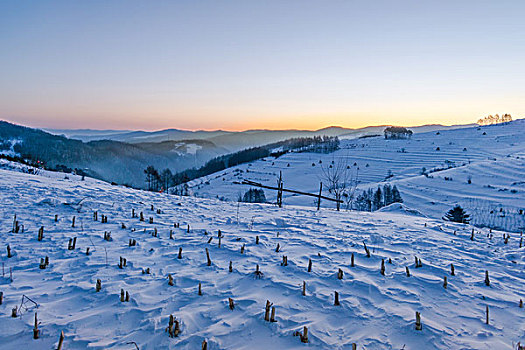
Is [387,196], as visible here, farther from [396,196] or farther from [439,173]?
[439,173]

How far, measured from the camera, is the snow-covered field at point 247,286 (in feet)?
9.16

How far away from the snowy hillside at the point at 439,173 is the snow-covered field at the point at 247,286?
5.24 m

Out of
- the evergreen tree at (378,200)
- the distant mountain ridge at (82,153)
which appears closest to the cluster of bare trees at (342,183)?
the evergreen tree at (378,200)

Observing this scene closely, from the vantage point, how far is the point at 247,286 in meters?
3.90

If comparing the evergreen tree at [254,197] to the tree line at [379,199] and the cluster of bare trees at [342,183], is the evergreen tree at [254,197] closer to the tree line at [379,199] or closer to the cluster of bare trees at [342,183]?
the cluster of bare trees at [342,183]

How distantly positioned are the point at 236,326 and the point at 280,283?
48.5 inches

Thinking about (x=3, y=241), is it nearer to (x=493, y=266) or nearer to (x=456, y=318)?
(x=456, y=318)

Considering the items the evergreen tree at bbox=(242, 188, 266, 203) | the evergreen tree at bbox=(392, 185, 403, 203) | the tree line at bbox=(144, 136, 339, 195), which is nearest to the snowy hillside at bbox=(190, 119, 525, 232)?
the evergreen tree at bbox=(392, 185, 403, 203)

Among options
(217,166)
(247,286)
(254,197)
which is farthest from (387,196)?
(217,166)

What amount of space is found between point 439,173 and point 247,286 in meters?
37.7

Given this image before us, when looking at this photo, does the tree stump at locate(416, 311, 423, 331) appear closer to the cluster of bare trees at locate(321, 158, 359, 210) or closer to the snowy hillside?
the snowy hillside

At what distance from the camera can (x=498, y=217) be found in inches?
759

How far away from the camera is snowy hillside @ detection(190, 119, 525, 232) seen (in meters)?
22.7

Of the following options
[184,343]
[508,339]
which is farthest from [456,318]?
[184,343]
